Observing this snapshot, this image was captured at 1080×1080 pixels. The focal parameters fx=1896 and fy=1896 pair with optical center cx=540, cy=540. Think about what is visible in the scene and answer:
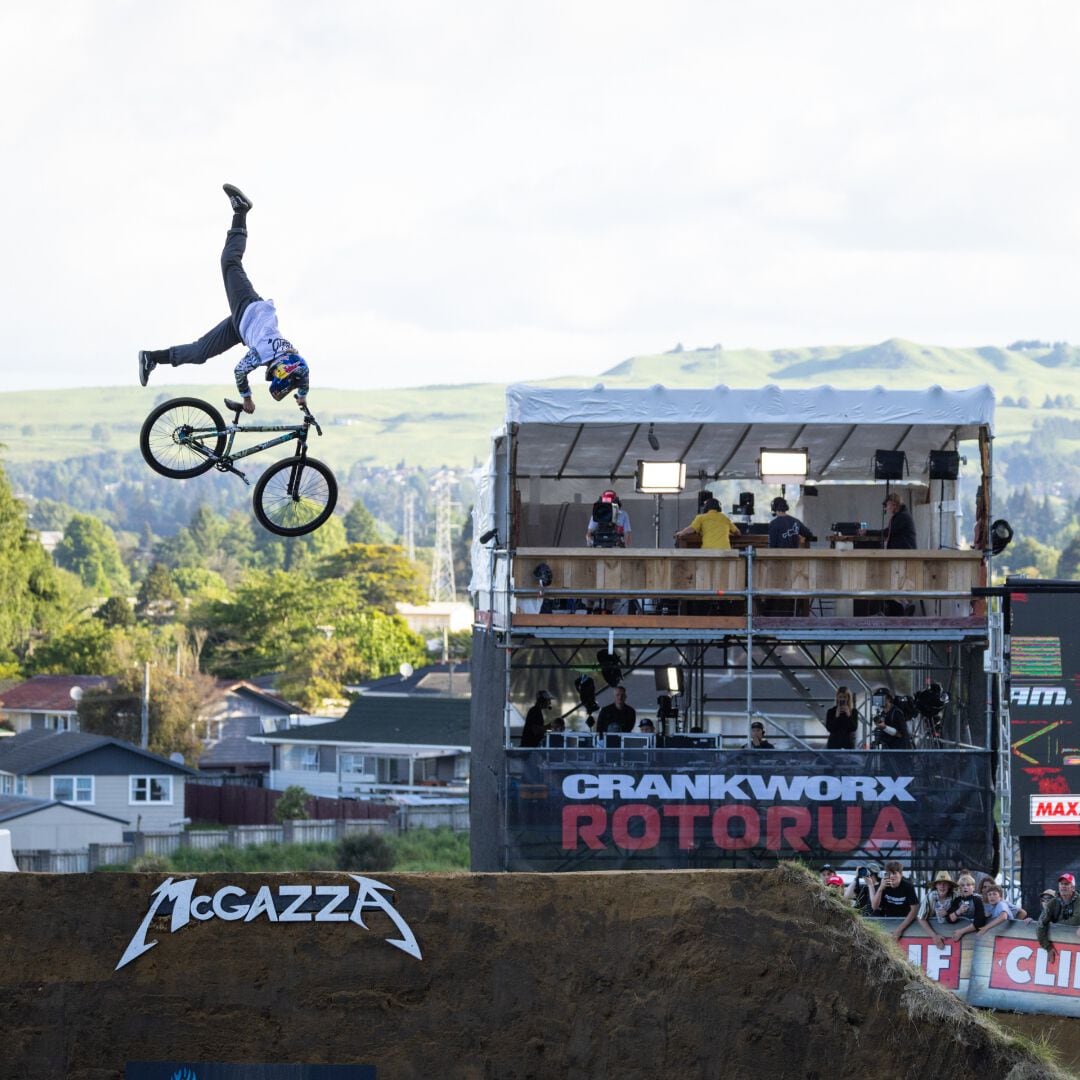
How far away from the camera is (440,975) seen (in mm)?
17734

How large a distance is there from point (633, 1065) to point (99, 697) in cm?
7569

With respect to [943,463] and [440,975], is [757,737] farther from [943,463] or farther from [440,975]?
[440,975]

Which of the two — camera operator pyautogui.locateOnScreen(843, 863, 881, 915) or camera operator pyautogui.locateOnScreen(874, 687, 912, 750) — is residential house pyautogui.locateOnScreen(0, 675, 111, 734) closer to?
camera operator pyautogui.locateOnScreen(874, 687, 912, 750)

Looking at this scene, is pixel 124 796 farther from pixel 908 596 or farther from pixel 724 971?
pixel 724 971

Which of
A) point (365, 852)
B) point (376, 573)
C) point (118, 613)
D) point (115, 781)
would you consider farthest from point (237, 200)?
point (376, 573)

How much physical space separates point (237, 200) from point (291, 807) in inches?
2146

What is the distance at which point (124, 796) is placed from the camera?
66.4 meters

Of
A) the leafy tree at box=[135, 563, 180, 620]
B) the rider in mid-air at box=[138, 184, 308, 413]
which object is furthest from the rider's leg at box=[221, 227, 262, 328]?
the leafy tree at box=[135, 563, 180, 620]

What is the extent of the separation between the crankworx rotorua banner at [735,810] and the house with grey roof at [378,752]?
50836 mm

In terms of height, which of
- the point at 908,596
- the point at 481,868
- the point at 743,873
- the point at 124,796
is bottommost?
the point at 124,796

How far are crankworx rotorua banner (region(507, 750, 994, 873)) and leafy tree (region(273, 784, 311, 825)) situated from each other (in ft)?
148

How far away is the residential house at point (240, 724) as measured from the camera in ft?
294

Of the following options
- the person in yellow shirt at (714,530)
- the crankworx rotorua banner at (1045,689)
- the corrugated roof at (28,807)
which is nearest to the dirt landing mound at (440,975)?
the crankworx rotorua banner at (1045,689)

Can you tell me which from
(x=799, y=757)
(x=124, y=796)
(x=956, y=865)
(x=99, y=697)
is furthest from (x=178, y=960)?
(x=99, y=697)
